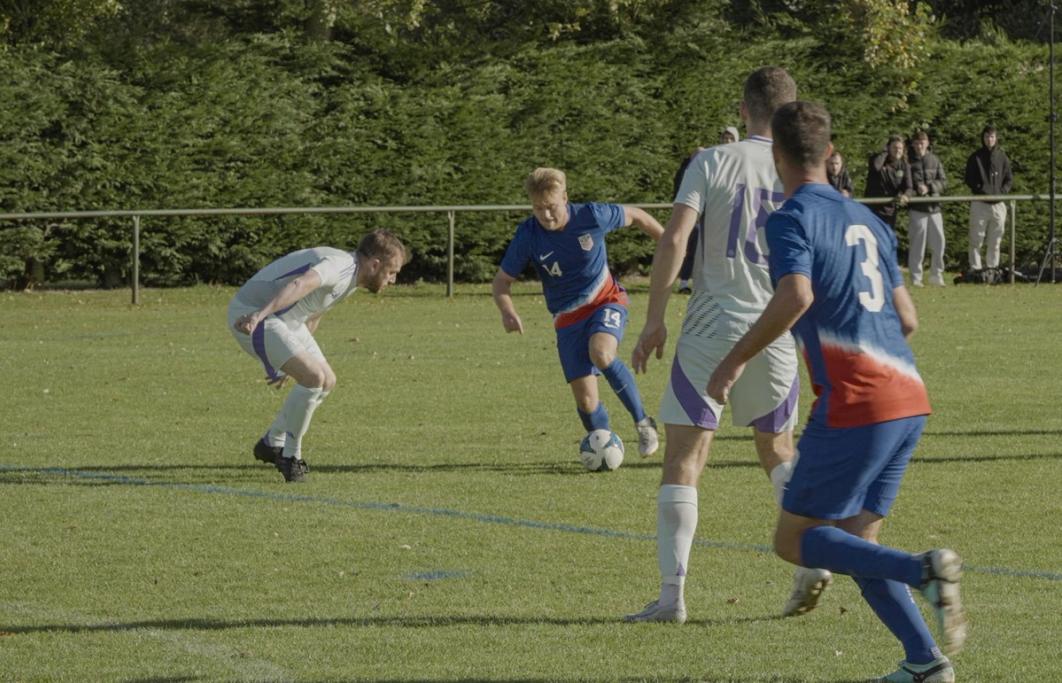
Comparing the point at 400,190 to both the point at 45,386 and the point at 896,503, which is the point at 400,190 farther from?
the point at 896,503

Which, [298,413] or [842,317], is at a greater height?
[842,317]

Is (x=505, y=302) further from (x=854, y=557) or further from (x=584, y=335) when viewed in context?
(x=854, y=557)

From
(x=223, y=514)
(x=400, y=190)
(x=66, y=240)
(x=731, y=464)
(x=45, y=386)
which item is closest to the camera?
(x=223, y=514)

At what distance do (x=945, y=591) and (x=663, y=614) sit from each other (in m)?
1.64

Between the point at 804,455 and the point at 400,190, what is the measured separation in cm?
2056

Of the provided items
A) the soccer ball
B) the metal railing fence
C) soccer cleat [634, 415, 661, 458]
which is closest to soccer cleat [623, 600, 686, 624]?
the soccer ball

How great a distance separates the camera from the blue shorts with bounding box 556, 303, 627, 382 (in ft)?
35.7

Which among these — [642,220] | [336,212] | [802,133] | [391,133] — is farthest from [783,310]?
[391,133]

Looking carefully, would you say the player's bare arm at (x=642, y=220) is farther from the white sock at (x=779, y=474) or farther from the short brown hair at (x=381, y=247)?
the white sock at (x=779, y=474)

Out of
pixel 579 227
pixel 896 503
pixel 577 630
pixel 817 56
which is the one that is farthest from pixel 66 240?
pixel 577 630

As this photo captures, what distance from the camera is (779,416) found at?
7324 millimetres

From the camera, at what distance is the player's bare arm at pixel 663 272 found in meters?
6.94

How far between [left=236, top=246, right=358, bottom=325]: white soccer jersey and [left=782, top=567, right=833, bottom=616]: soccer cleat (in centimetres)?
438

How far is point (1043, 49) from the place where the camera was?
29672 millimetres
